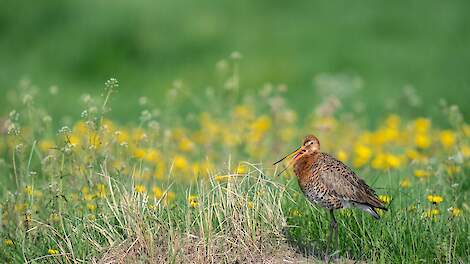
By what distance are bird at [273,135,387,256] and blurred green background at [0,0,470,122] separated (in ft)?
28.6

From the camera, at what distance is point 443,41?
1739 centimetres

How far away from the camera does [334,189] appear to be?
252 inches

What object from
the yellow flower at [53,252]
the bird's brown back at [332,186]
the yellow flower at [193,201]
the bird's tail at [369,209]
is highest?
the bird's brown back at [332,186]

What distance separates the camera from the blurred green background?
1642cm

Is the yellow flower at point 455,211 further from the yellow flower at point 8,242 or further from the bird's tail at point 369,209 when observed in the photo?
the yellow flower at point 8,242

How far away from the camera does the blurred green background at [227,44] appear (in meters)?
16.4

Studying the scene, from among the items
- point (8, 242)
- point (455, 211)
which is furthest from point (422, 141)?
point (8, 242)

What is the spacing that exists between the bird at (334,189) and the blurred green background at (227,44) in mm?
8717

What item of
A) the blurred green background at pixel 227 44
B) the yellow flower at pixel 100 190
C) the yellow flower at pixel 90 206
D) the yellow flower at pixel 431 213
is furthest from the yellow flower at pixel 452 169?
the blurred green background at pixel 227 44

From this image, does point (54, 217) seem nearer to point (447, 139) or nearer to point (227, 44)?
point (447, 139)

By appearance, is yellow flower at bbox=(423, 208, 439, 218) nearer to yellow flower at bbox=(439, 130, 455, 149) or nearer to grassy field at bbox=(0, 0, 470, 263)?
grassy field at bbox=(0, 0, 470, 263)

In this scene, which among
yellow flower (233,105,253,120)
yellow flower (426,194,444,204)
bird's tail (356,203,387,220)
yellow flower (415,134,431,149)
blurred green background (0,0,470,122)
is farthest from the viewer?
blurred green background (0,0,470,122)

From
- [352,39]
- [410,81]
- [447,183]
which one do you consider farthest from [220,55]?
[447,183]

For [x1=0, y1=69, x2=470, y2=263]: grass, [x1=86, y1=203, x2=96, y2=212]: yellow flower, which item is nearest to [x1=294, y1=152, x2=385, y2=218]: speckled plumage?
[x1=0, y1=69, x2=470, y2=263]: grass
